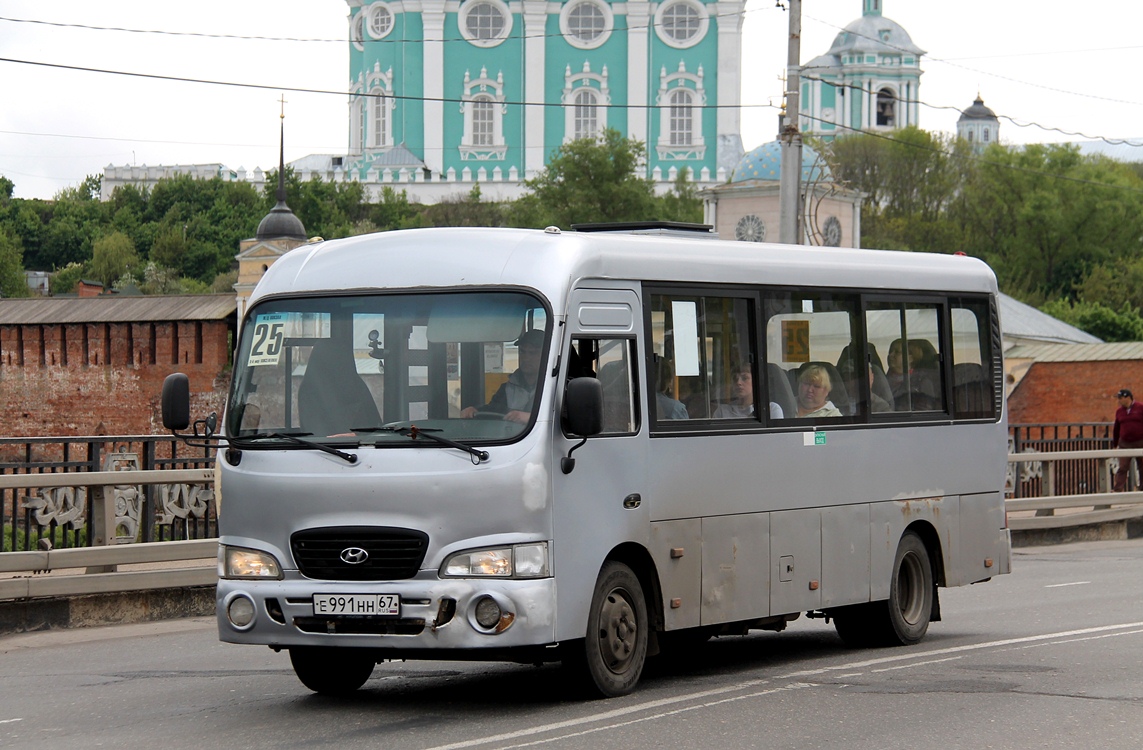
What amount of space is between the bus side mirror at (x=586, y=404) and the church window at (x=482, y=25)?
115 metres

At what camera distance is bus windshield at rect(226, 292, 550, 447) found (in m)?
8.76

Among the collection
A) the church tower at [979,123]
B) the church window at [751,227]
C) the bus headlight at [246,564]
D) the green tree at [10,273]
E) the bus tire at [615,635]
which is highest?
the church tower at [979,123]

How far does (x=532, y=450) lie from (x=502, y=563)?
56 centimetres

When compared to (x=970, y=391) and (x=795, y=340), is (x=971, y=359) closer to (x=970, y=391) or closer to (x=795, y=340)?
(x=970, y=391)

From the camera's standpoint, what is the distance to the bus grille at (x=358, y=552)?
8477mm

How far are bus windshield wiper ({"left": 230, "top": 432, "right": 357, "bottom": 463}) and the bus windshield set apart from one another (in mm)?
11

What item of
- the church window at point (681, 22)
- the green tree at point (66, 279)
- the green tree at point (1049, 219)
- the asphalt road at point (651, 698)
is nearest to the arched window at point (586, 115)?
the church window at point (681, 22)

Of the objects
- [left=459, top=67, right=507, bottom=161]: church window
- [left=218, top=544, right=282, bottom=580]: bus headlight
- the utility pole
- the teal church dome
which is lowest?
[left=218, top=544, right=282, bottom=580]: bus headlight

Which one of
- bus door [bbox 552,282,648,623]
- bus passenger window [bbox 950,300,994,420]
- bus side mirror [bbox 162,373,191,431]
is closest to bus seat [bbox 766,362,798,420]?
bus door [bbox 552,282,648,623]

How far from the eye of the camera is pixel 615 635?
30.1 feet

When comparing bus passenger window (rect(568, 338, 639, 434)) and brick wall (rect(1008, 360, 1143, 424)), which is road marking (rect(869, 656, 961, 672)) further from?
brick wall (rect(1008, 360, 1143, 424))

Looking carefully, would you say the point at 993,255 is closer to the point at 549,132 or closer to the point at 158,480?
the point at 549,132

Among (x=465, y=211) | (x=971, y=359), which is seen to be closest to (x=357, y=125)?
(x=465, y=211)

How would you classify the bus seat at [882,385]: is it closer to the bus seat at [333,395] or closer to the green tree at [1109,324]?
the bus seat at [333,395]
